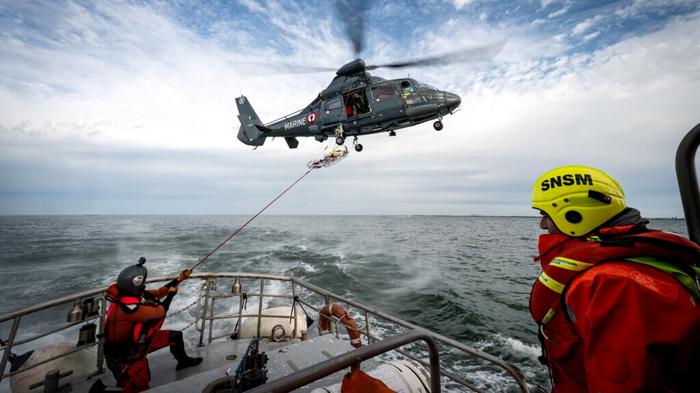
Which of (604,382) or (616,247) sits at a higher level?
(616,247)

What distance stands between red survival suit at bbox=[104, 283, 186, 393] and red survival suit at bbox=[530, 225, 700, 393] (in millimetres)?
4291

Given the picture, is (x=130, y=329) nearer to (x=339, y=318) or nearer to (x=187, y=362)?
(x=187, y=362)

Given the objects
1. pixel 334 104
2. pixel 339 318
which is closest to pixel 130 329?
pixel 339 318

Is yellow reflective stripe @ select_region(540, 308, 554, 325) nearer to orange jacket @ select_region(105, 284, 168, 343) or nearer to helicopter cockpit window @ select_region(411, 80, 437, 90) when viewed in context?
orange jacket @ select_region(105, 284, 168, 343)

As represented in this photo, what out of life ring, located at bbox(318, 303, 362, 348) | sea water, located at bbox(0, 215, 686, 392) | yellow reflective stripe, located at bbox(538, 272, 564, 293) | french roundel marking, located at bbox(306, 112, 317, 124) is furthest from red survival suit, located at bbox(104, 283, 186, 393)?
french roundel marking, located at bbox(306, 112, 317, 124)

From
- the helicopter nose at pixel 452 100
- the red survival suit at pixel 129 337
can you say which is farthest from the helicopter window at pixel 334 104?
the red survival suit at pixel 129 337

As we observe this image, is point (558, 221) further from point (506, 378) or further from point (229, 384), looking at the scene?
point (506, 378)

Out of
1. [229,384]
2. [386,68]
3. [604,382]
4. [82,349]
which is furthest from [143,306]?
[386,68]

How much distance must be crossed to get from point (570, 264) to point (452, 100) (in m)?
11.0

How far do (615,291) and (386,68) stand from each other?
11464 mm

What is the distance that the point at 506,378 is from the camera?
7035 millimetres

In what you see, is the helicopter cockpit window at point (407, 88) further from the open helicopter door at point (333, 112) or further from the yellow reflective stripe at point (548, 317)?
the yellow reflective stripe at point (548, 317)

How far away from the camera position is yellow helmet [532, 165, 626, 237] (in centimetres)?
163

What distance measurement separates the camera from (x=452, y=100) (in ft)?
36.4
